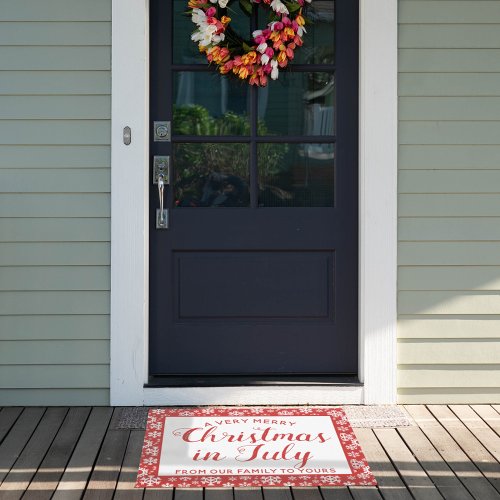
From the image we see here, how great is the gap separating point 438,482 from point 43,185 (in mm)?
2040

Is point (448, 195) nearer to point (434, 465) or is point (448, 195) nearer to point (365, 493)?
point (434, 465)

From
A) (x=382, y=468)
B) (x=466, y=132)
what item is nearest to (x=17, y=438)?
(x=382, y=468)

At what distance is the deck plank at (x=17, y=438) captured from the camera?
129 inches

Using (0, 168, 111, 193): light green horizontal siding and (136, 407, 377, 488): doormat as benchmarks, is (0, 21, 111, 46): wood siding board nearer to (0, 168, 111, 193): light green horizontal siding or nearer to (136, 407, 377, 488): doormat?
(0, 168, 111, 193): light green horizontal siding

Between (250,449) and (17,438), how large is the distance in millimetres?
904

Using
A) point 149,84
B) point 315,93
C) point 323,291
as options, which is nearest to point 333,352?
point 323,291

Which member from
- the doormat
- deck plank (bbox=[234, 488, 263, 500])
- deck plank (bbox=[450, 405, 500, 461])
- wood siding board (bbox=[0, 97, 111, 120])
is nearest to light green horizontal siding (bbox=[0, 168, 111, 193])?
wood siding board (bbox=[0, 97, 111, 120])

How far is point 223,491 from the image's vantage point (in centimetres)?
304

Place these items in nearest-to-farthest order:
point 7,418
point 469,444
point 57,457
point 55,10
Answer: point 57,457, point 469,444, point 7,418, point 55,10

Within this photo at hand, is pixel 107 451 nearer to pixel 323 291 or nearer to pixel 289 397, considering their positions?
pixel 289 397

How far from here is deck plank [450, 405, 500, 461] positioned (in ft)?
11.4

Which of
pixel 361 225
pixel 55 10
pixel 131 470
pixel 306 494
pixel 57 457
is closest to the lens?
pixel 306 494

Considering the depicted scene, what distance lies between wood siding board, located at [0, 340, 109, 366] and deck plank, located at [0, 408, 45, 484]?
0.22 meters

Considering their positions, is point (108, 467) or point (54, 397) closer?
point (108, 467)
